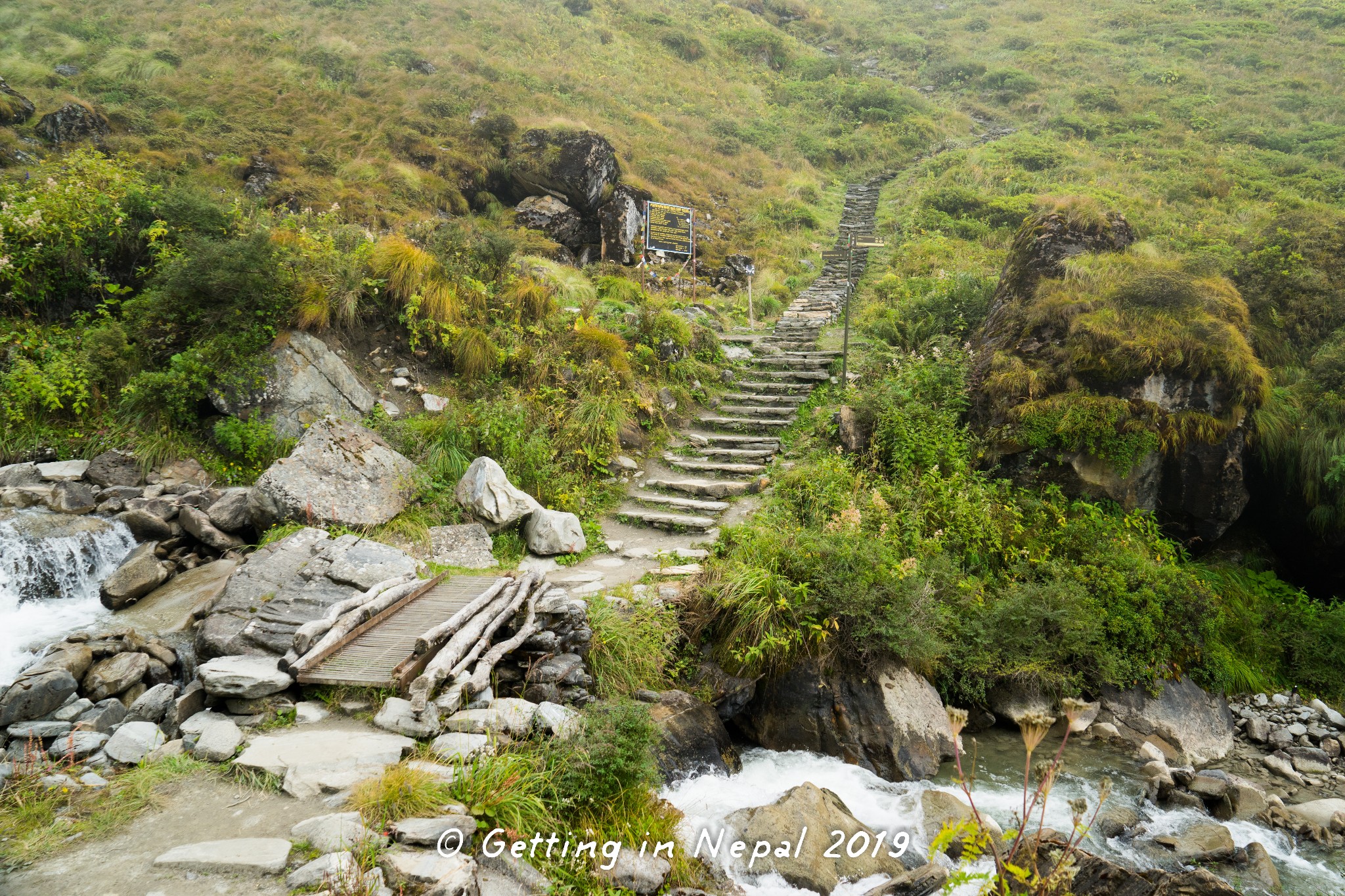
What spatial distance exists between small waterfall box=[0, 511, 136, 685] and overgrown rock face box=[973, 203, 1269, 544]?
1078cm

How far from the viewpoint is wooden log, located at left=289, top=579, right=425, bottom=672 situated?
474cm

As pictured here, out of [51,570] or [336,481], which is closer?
[51,570]

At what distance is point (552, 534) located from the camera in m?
7.81

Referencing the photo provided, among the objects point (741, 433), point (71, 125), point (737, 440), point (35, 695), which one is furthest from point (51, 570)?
point (71, 125)

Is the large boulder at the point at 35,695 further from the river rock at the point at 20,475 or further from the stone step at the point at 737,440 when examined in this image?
the stone step at the point at 737,440

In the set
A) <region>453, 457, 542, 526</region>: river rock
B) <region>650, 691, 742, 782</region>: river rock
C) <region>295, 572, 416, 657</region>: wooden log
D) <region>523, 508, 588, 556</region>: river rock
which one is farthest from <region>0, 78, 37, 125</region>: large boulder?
<region>650, 691, 742, 782</region>: river rock

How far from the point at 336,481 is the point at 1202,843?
8.69 metres

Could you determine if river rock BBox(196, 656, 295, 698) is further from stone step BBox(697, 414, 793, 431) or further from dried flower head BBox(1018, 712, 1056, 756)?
stone step BBox(697, 414, 793, 431)

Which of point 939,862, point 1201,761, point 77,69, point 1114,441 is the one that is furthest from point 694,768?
point 77,69

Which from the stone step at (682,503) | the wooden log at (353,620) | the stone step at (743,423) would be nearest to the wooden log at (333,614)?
the wooden log at (353,620)

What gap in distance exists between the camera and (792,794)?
488 centimetres

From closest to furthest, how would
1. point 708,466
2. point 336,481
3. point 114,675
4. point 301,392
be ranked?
point 114,675
point 336,481
point 301,392
point 708,466

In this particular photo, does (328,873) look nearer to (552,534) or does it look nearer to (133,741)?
(133,741)

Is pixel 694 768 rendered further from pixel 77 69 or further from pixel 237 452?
pixel 77 69
